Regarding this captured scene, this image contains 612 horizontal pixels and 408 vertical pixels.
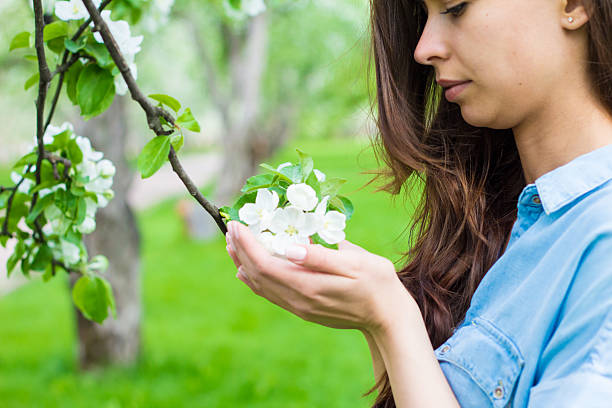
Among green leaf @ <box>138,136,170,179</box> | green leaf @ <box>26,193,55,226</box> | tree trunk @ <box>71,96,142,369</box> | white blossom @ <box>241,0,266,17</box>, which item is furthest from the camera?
tree trunk @ <box>71,96,142,369</box>

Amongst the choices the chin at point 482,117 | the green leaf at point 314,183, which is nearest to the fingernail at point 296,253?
the green leaf at point 314,183

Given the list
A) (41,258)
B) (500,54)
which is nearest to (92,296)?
(41,258)

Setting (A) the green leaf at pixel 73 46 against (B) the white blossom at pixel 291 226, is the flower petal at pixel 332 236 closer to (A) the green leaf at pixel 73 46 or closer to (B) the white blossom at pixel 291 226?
(B) the white blossom at pixel 291 226

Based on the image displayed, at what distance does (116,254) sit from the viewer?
4.32 metres

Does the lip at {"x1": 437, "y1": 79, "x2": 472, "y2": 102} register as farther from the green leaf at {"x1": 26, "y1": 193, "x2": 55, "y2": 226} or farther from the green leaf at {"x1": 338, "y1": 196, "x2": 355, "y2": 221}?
the green leaf at {"x1": 26, "y1": 193, "x2": 55, "y2": 226}

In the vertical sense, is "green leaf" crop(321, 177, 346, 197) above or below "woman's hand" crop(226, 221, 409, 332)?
above

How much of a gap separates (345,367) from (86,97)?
12.3 ft

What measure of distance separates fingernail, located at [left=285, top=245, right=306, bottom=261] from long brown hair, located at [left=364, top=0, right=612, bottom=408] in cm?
54

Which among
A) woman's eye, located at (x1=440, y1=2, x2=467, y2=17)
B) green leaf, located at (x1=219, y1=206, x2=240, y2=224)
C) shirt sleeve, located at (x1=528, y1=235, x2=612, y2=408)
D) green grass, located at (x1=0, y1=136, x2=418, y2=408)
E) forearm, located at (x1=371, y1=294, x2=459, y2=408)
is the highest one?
woman's eye, located at (x1=440, y1=2, x2=467, y2=17)

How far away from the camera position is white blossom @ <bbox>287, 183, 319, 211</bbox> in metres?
0.99

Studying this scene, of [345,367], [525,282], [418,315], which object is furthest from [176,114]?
[345,367]

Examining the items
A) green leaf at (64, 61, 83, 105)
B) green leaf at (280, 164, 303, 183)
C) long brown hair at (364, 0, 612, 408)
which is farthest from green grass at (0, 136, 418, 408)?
green leaf at (280, 164, 303, 183)

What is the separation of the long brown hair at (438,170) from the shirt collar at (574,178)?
0.95 ft

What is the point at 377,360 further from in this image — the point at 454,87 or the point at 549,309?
the point at 454,87
